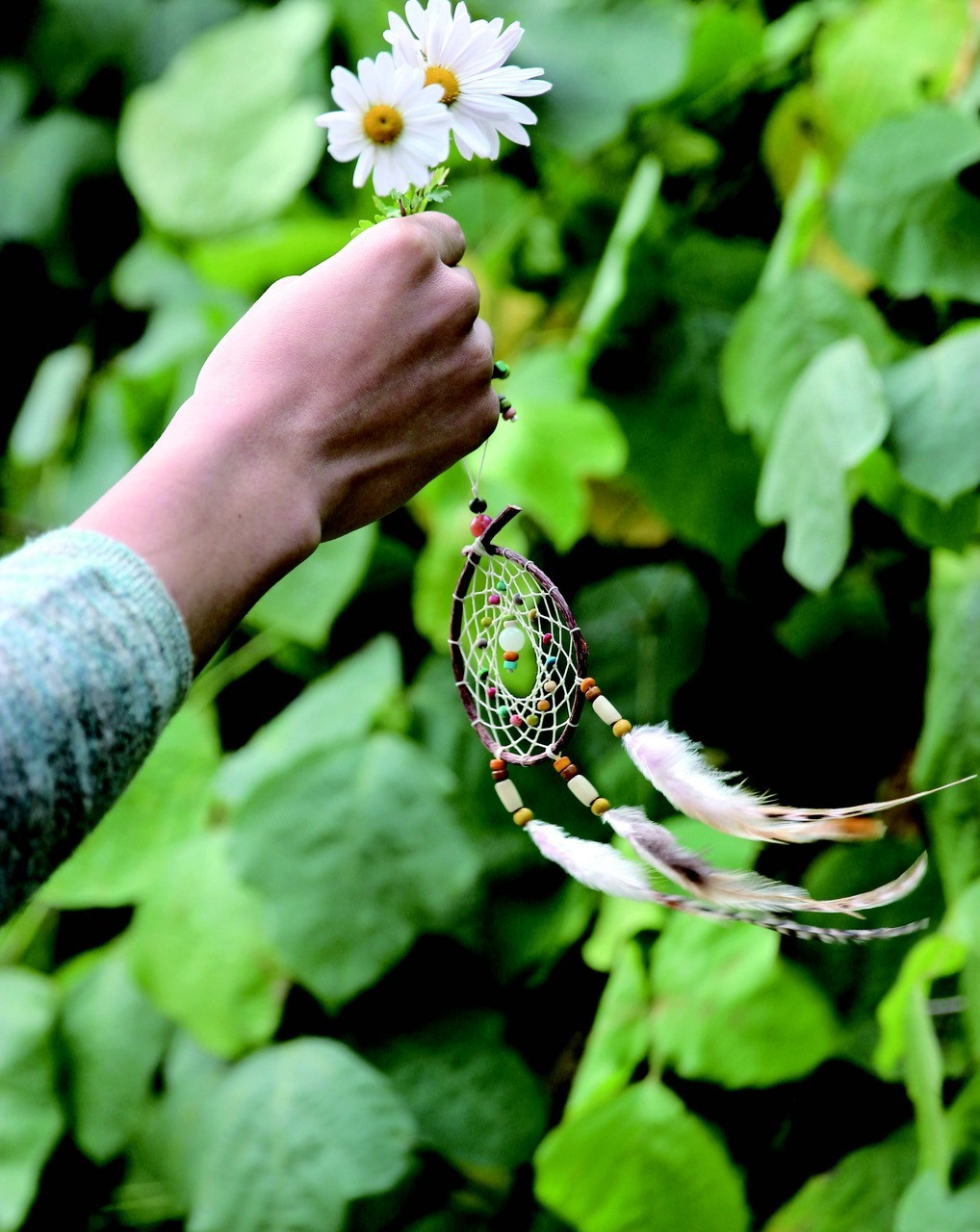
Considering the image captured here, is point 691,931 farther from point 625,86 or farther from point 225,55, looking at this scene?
point 225,55

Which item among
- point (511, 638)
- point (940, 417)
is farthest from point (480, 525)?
point (940, 417)

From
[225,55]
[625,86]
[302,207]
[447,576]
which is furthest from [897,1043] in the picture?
[225,55]

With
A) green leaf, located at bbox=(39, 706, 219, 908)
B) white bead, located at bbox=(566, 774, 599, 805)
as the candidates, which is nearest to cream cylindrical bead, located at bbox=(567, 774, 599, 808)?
white bead, located at bbox=(566, 774, 599, 805)

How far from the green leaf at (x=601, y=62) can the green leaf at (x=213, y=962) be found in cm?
51

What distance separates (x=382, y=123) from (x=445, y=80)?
→ 0.02 metres

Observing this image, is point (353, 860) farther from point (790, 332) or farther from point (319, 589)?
point (790, 332)

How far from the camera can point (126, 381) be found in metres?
0.86

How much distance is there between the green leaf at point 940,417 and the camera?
0.56 m

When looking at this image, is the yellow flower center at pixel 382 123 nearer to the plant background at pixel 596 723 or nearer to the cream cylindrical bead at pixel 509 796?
the cream cylindrical bead at pixel 509 796

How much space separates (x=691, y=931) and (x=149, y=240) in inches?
29.7

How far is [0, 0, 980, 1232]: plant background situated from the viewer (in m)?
0.61

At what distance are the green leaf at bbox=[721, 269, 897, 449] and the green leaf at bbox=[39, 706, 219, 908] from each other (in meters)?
0.41

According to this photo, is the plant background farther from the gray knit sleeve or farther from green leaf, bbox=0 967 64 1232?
the gray knit sleeve

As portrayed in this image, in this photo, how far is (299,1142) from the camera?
26.8 inches
